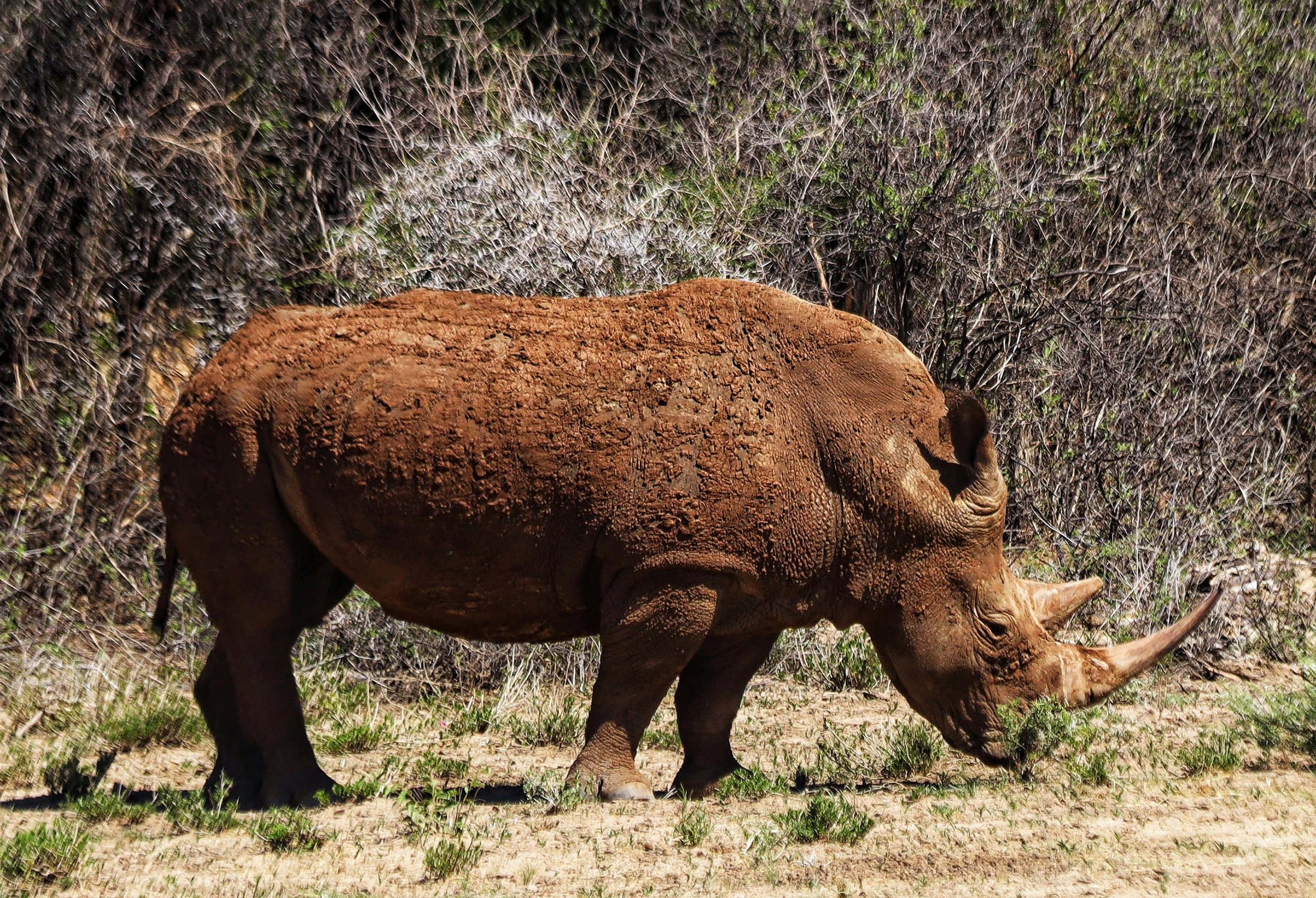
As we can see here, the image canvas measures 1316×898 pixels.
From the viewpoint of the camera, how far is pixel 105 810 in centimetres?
553

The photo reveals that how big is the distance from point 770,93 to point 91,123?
4.72 meters

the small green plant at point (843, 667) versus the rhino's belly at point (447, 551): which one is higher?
the rhino's belly at point (447, 551)

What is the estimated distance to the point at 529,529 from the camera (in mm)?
5551

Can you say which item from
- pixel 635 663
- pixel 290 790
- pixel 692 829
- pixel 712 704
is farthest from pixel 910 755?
pixel 290 790

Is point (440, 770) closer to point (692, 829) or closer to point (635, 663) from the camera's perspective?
point (635, 663)

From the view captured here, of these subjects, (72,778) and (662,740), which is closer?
(72,778)

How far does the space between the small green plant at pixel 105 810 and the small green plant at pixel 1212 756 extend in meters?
4.24

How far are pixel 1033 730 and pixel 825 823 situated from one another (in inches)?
45.4

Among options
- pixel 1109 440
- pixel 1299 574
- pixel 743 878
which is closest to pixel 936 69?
pixel 1109 440

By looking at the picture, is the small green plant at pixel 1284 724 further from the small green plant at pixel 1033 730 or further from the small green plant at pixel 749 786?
the small green plant at pixel 749 786

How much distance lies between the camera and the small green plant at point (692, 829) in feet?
16.1

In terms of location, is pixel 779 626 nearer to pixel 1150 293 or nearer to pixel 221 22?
pixel 1150 293

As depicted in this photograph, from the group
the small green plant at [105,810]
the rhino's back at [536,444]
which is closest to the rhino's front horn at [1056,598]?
the rhino's back at [536,444]

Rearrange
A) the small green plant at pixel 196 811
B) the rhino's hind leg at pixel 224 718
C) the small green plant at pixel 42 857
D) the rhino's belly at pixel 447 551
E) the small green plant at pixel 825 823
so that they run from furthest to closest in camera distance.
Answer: the rhino's hind leg at pixel 224 718
the rhino's belly at pixel 447 551
the small green plant at pixel 196 811
the small green plant at pixel 825 823
the small green plant at pixel 42 857
